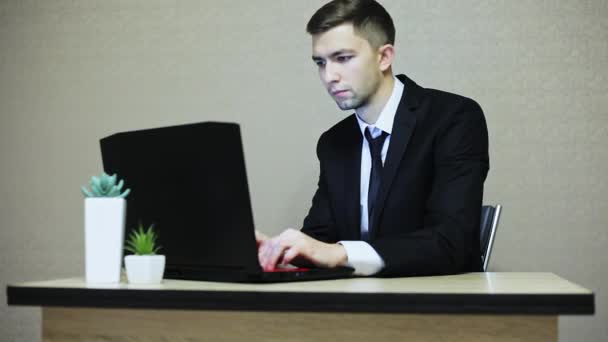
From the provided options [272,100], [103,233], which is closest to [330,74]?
[103,233]

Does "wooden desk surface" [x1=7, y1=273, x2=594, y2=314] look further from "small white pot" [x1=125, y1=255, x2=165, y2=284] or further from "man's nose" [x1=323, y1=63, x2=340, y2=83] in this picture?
"man's nose" [x1=323, y1=63, x2=340, y2=83]

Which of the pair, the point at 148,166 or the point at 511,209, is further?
the point at 511,209

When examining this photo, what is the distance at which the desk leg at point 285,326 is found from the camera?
1118 mm

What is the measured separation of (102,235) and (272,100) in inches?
76.6

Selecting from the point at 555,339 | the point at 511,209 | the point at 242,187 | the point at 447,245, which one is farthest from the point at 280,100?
the point at 555,339

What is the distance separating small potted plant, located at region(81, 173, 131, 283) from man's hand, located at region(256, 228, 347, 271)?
32cm

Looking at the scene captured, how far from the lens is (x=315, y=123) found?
3195 mm

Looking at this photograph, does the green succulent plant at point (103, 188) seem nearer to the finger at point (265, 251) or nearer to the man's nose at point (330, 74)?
the finger at point (265, 251)

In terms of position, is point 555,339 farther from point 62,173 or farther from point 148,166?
point 62,173

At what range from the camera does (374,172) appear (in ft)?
6.81

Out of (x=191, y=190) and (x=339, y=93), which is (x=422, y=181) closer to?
(x=339, y=93)

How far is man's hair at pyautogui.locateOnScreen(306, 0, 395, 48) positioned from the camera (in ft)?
6.89

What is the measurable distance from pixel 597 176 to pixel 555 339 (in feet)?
6.89

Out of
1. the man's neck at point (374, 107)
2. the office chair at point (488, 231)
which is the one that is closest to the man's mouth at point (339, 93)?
the man's neck at point (374, 107)
